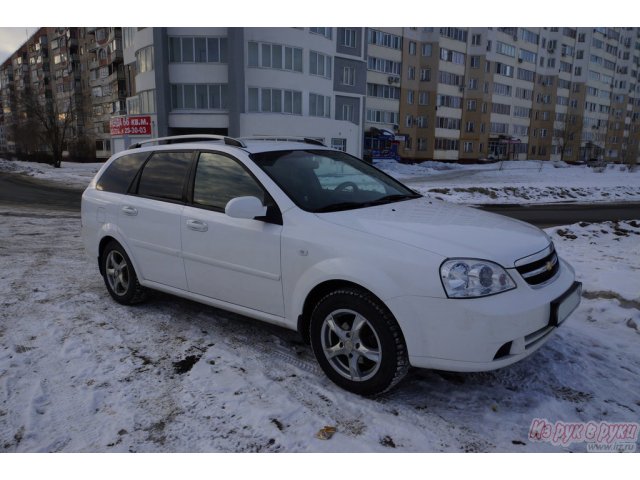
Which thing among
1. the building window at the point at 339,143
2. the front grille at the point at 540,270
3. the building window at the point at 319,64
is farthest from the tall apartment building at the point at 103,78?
the front grille at the point at 540,270

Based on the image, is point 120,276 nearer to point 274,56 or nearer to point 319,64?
point 274,56

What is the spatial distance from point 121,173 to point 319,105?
30543 millimetres

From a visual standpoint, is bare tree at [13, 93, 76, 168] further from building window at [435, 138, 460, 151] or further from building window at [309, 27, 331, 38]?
building window at [435, 138, 460, 151]

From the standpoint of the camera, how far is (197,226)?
395cm

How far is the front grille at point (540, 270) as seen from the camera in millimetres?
2972

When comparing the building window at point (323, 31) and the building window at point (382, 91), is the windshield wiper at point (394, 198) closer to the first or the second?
the building window at point (323, 31)

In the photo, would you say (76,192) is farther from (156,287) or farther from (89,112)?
(89,112)

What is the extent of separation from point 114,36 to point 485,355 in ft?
229

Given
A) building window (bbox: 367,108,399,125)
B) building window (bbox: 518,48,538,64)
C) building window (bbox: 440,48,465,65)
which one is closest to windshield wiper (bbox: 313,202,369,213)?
building window (bbox: 367,108,399,125)

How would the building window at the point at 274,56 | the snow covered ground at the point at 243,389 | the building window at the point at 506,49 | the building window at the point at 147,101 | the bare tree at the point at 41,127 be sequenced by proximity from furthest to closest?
the building window at the point at 506,49, the bare tree at the point at 41,127, the building window at the point at 147,101, the building window at the point at 274,56, the snow covered ground at the point at 243,389

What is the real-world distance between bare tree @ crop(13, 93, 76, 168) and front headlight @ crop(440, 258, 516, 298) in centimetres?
4602

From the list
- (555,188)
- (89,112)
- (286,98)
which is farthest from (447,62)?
(89,112)

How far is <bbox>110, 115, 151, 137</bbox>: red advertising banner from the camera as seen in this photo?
23.9 meters

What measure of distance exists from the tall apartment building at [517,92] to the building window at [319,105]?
21.4 m
